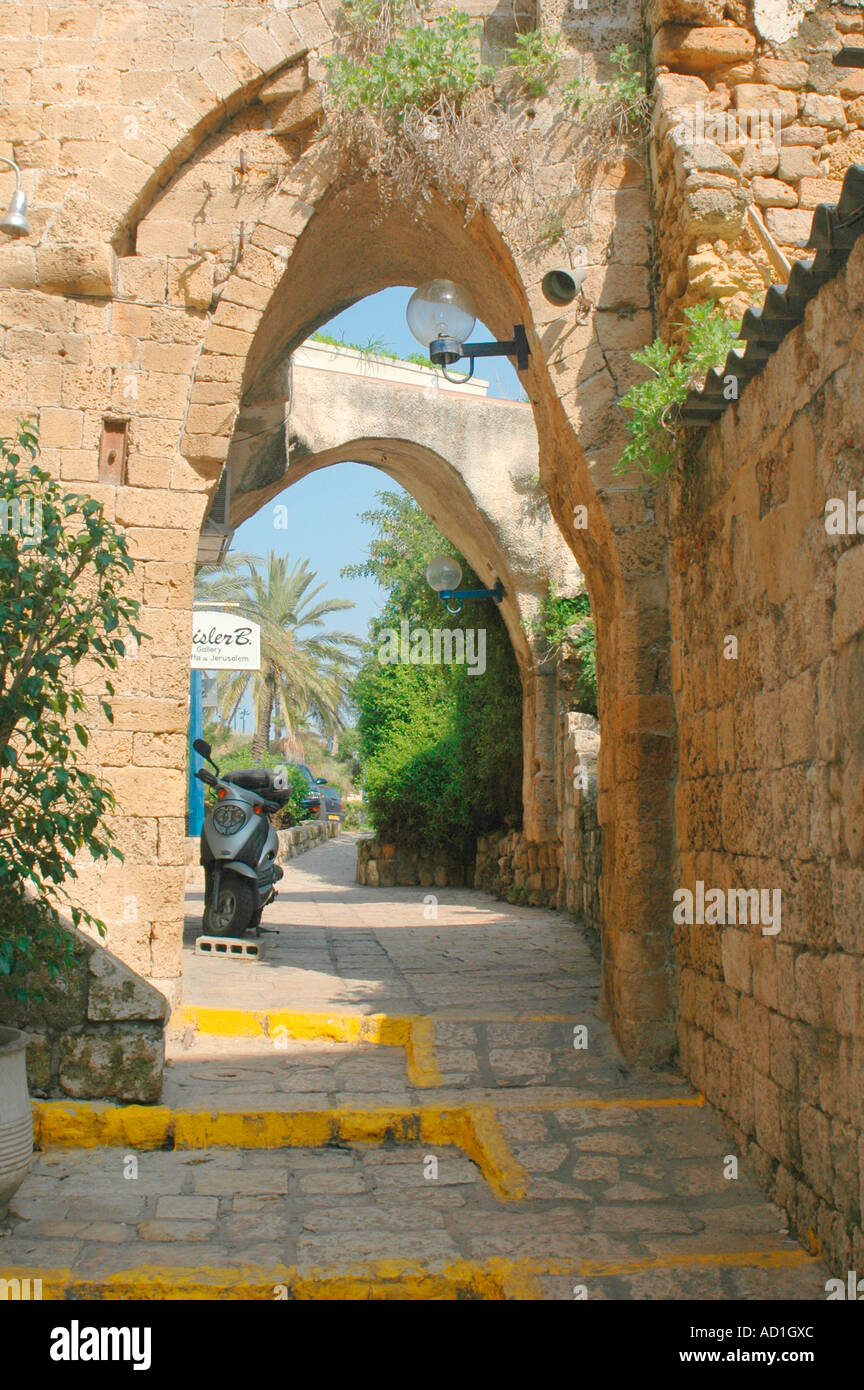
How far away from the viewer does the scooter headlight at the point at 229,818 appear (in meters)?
7.29

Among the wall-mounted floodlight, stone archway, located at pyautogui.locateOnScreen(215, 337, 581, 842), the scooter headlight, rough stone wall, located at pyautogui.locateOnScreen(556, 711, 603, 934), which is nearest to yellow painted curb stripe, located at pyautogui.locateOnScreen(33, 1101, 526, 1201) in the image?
the scooter headlight

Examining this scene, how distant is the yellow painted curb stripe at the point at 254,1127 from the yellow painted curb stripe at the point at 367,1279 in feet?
3.23

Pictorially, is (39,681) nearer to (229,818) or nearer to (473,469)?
(229,818)

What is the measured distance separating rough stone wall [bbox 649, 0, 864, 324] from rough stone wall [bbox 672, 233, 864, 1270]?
1.11 metres

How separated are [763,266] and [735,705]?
6.93 feet

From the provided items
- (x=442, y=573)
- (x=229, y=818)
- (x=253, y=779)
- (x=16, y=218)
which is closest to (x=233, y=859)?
(x=229, y=818)

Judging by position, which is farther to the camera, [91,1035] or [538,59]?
[538,59]

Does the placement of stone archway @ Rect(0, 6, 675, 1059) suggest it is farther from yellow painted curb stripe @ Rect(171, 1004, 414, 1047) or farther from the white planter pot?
the white planter pot

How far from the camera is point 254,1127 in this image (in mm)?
4234

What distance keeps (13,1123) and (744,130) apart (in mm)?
5028

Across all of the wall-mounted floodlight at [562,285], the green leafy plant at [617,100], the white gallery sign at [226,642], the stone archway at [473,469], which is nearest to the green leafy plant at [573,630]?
the stone archway at [473,469]

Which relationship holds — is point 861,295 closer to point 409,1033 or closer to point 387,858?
point 409,1033

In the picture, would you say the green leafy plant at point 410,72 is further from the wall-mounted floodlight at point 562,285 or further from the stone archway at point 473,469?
the stone archway at point 473,469

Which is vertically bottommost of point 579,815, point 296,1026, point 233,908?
point 296,1026
